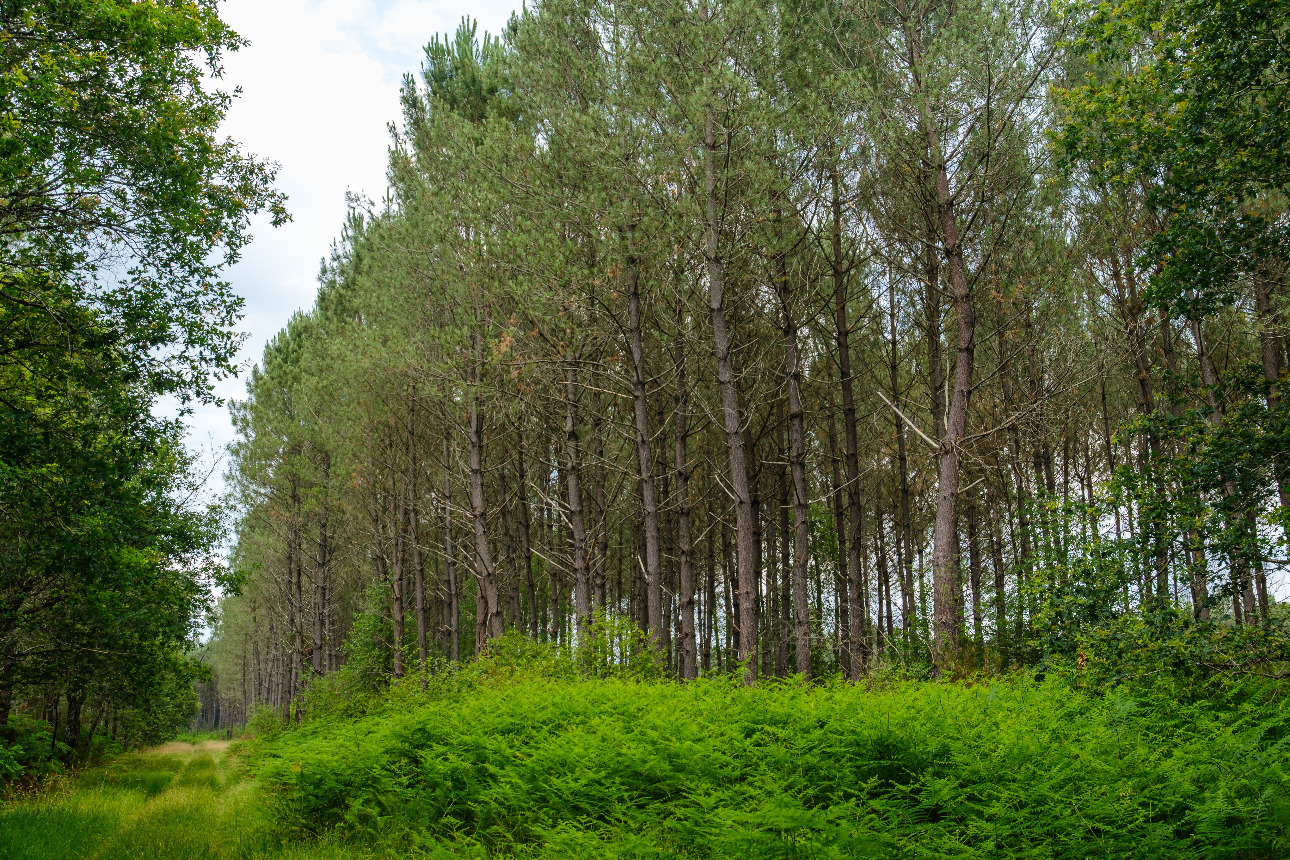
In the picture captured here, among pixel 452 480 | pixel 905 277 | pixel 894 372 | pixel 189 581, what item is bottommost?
pixel 189 581

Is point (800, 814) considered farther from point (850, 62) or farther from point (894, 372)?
point (894, 372)

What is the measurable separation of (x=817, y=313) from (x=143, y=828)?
47.6 feet

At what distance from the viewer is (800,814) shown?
465cm

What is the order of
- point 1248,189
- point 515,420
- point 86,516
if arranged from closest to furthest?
point 1248,189
point 86,516
point 515,420

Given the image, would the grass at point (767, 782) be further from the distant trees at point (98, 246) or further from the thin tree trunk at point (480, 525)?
the thin tree trunk at point (480, 525)

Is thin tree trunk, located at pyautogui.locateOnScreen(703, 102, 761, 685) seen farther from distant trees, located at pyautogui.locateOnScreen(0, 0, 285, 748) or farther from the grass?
distant trees, located at pyautogui.locateOnScreen(0, 0, 285, 748)

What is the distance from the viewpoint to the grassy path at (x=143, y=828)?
8578mm

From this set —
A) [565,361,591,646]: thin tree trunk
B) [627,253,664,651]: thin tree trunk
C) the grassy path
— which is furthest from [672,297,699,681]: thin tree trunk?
the grassy path

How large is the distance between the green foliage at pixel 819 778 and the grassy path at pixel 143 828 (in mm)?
673

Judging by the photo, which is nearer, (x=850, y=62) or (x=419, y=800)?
(x=419, y=800)

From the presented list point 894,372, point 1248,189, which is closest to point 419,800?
point 1248,189

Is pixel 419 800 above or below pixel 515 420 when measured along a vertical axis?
below

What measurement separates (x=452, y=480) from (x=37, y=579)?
479 inches

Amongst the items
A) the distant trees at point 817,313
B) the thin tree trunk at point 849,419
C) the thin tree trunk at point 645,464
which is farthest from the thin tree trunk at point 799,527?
the thin tree trunk at point 645,464
